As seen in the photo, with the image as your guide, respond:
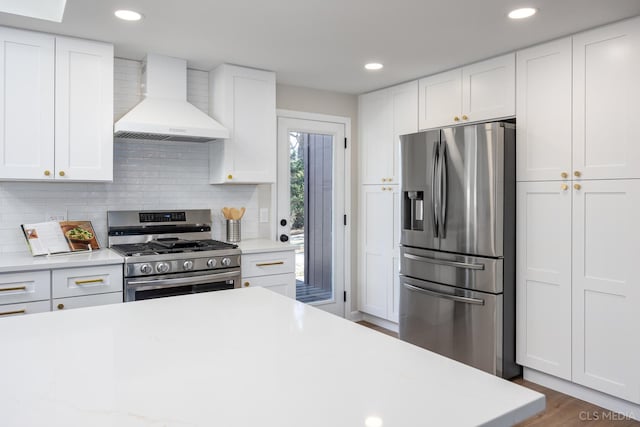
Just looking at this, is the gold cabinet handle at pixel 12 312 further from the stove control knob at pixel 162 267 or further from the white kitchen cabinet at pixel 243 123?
the white kitchen cabinet at pixel 243 123

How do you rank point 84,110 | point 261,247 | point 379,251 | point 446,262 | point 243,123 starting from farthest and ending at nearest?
point 379,251 → point 243,123 → point 261,247 → point 446,262 → point 84,110

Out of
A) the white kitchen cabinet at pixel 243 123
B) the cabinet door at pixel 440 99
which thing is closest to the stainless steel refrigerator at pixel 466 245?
the cabinet door at pixel 440 99

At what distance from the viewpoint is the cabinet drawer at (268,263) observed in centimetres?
349

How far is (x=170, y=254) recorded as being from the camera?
3.09 m

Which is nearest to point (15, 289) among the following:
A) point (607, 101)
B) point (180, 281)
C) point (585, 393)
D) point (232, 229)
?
point (180, 281)

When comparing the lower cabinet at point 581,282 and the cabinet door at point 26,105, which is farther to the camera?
the cabinet door at point 26,105


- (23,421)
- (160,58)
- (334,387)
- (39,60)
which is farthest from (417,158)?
(23,421)

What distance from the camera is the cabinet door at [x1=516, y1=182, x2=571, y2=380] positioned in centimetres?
300

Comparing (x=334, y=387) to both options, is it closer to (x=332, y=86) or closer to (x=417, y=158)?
(x=417, y=158)

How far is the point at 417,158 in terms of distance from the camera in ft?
12.0

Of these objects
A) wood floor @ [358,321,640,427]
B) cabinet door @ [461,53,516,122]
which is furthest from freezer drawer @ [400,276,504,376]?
cabinet door @ [461,53,516,122]

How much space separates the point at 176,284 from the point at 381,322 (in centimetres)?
224

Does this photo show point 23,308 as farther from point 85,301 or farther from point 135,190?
point 135,190

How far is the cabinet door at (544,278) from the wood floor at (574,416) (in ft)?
0.53
